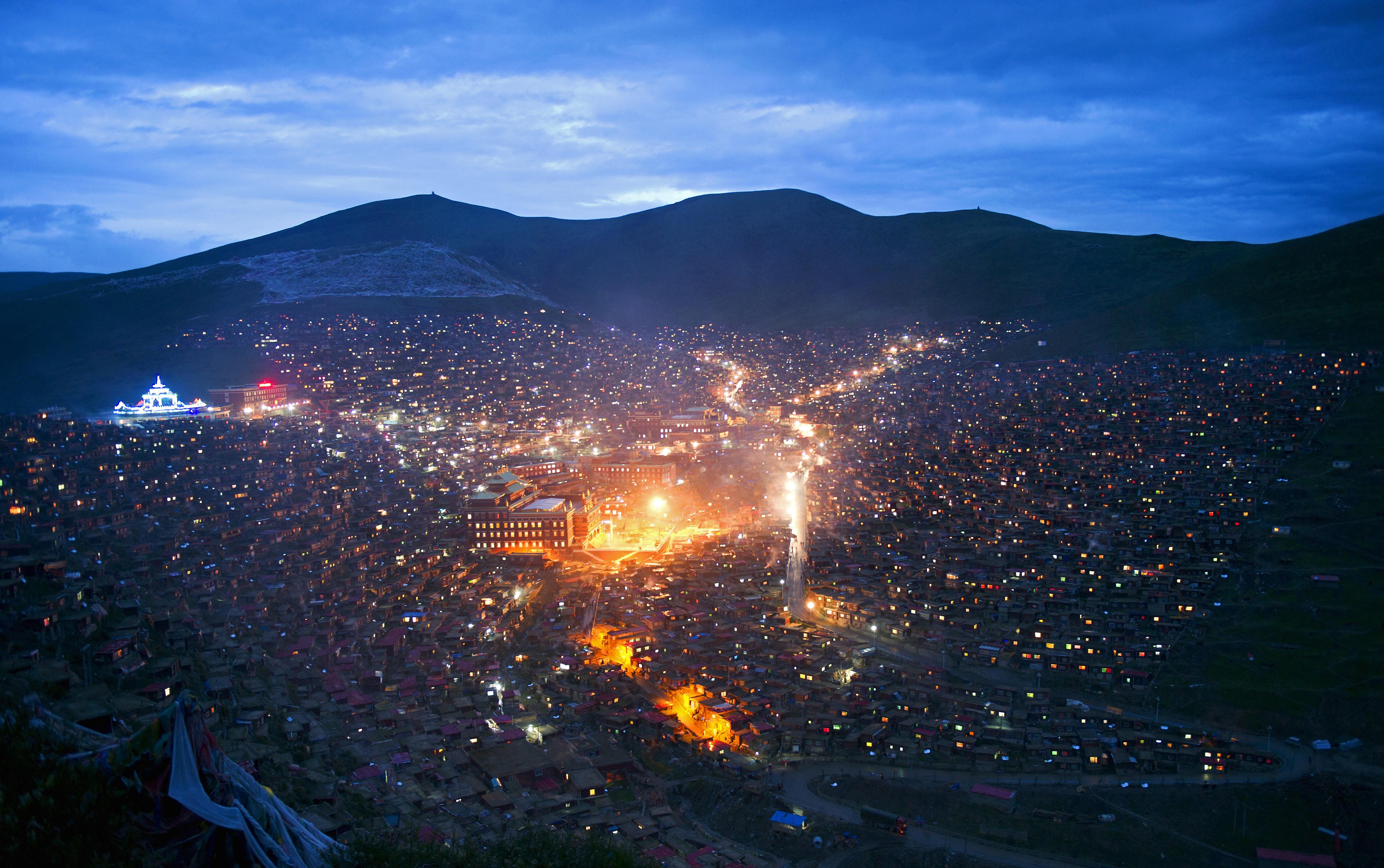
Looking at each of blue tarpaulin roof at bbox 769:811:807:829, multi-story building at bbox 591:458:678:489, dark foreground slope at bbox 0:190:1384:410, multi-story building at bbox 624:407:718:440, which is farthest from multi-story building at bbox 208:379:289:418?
blue tarpaulin roof at bbox 769:811:807:829

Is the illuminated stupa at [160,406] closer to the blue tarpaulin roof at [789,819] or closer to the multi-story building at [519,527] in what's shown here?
the multi-story building at [519,527]

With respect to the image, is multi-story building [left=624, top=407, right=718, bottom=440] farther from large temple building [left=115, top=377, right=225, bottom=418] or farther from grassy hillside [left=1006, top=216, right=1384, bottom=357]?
grassy hillside [left=1006, top=216, right=1384, bottom=357]

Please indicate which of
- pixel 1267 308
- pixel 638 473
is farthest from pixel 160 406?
pixel 1267 308

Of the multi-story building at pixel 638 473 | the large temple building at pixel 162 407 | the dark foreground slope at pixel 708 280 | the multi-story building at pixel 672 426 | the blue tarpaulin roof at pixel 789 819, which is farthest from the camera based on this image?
the dark foreground slope at pixel 708 280

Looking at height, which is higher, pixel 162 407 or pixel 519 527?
pixel 162 407

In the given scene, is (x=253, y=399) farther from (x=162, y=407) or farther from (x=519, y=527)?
(x=519, y=527)

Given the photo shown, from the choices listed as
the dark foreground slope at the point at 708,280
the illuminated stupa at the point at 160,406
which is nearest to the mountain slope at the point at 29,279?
the dark foreground slope at the point at 708,280
